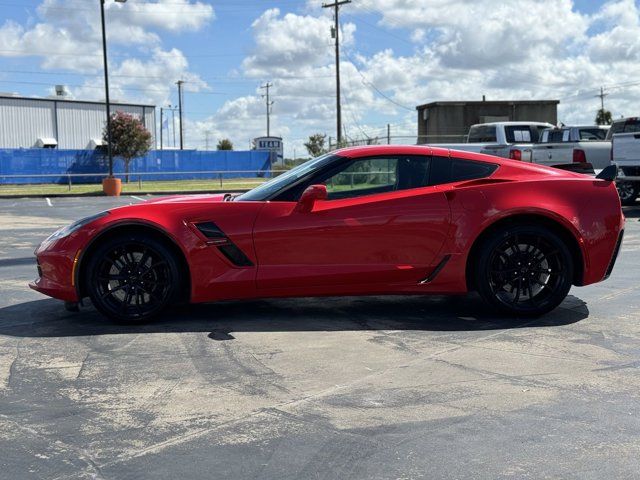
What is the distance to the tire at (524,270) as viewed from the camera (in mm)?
5484

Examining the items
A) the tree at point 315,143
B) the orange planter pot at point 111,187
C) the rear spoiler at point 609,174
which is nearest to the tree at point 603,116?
the tree at point 315,143

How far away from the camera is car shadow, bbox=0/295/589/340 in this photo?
5.32 meters

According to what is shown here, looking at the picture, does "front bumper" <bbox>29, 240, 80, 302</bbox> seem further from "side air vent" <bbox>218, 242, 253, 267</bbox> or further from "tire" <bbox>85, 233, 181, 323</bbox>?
"side air vent" <bbox>218, 242, 253, 267</bbox>

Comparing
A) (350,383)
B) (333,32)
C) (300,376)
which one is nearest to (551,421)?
(350,383)

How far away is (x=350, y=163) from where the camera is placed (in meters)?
5.57

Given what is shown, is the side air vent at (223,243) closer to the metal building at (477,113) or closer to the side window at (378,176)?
the side window at (378,176)

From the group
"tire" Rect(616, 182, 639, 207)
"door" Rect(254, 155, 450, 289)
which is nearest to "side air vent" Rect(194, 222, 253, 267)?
"door" Rect(254, 155, 450, 289)

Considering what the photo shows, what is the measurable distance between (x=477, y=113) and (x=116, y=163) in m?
26.1

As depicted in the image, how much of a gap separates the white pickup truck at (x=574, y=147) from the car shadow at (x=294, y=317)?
873cm

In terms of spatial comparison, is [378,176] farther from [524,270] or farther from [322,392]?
[322,392]

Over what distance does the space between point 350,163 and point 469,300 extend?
5.99ft

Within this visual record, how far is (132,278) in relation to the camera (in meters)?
5.36

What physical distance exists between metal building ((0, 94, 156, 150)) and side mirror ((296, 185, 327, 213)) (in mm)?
51508

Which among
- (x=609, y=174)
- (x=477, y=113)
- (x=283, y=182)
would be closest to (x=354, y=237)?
(x=283, y=182)
